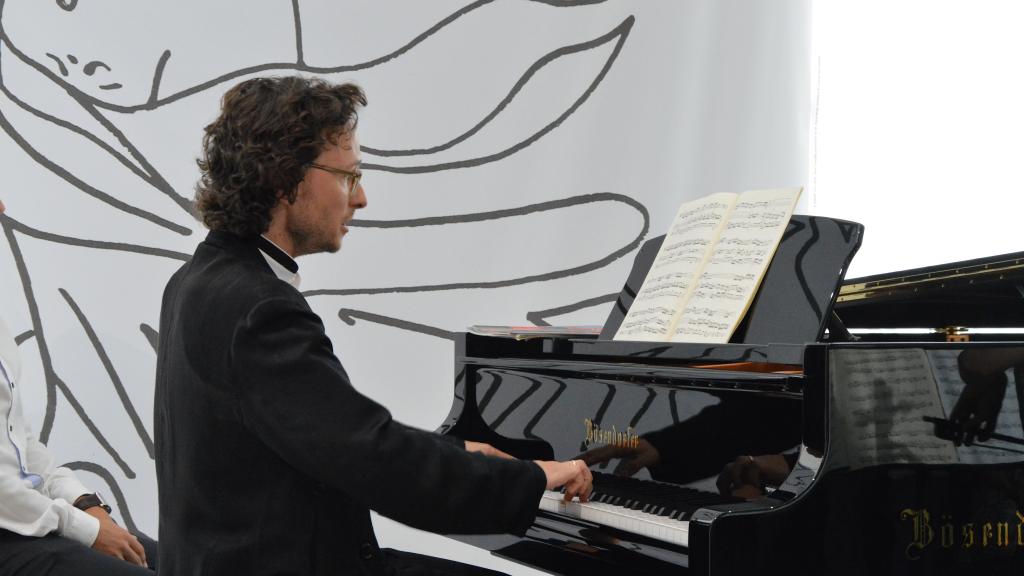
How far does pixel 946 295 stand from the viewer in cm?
217

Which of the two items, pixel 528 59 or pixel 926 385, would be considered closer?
pixel 926 385

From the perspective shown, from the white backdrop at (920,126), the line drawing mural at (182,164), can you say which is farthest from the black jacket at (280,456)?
the white backdrop at (920,126)

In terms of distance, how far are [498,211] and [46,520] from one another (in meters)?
2.11

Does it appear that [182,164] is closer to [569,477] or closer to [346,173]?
[346,173]

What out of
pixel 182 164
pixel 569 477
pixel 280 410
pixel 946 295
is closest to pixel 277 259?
pixel 280 410

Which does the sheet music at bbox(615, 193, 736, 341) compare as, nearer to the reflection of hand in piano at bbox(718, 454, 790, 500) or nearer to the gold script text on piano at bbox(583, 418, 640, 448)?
the gold script text on piano at bbox(583, 418, 640, 448)

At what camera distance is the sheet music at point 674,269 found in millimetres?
2154

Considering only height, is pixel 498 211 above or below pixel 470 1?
below

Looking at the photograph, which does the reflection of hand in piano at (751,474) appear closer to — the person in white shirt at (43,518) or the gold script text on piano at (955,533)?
the gold script text on piano at (955,533)

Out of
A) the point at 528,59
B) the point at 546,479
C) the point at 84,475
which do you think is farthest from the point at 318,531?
the point at 528,59

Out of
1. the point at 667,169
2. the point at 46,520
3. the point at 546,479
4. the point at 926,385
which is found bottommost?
the point at 46,520

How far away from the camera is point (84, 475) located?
11.8 ft

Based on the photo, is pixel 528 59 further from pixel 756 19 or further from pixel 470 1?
pixel 756 19

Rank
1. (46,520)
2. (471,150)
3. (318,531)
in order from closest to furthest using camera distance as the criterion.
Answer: (318,531) → (46,520) → (471,150)
